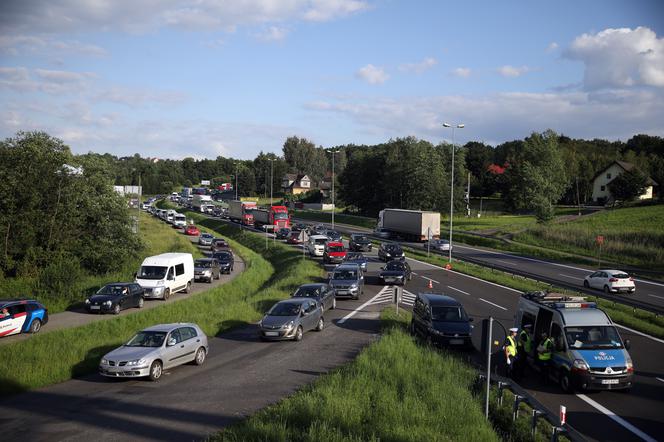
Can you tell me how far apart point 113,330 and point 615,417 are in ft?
57.4

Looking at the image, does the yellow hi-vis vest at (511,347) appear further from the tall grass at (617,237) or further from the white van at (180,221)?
the white van at (180,221)

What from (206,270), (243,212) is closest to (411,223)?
(243,212)

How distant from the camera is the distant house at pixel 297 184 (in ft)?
566

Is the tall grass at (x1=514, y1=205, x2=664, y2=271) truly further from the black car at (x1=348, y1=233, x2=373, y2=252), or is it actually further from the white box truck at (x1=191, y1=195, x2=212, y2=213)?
the white box truck at (x1=191, y1=195, x2=212, y2=213)

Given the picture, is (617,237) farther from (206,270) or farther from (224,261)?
(206,270)

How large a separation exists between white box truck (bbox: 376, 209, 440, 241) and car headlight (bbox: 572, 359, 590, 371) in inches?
1819

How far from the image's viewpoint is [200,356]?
56.8 ft

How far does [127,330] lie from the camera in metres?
21.5

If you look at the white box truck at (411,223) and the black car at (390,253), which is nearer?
the black car at (390,253)

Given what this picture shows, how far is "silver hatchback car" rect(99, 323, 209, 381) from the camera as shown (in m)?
15.1

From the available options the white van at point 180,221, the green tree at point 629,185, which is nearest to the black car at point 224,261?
the white van at point 180,221

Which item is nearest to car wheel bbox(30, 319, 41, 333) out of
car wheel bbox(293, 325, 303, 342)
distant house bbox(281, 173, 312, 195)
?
car wheel bbox(293, 325, 303, 342)

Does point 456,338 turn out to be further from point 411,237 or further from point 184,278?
point 411,237

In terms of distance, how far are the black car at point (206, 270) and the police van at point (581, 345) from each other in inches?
1046
